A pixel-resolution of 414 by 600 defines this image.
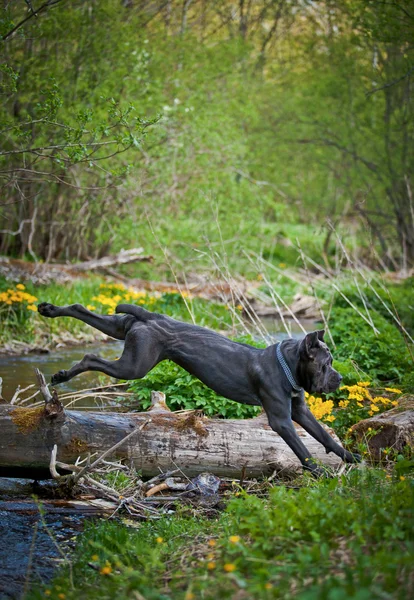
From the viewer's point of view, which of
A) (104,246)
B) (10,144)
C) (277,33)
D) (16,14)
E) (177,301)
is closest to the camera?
(16,14)

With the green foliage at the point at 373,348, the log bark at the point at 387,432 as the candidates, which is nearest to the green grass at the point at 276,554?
the log bark at the point at 387,432

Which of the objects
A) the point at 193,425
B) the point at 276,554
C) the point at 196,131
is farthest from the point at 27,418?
the point at 196,131

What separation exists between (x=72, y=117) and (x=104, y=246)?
4.08 metres

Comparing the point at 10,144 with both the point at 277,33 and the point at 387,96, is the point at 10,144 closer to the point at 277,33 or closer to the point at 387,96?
the point at 387,96

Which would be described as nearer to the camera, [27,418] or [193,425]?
[27,418]

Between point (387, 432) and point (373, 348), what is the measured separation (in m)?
2.92

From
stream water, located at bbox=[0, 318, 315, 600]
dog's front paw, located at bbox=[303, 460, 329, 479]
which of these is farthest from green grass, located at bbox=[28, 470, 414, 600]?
dog's front paw, located at bbox=[303, 460, 329, 479]

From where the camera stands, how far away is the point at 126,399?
27.5 feet

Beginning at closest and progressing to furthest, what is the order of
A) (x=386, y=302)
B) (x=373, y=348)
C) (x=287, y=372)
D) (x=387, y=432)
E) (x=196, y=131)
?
(x=287, y=372), (x=387, y=432), (x=373, y=348), (x=386, y=302), (x=196, y=131)

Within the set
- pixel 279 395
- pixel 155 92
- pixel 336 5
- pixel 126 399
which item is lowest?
pixel 126 399

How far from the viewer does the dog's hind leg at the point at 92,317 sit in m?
6.31

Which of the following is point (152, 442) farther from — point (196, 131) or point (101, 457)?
point (196, 131)

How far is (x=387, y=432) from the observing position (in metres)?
6.66

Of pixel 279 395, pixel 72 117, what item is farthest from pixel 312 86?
pixel 279 395
